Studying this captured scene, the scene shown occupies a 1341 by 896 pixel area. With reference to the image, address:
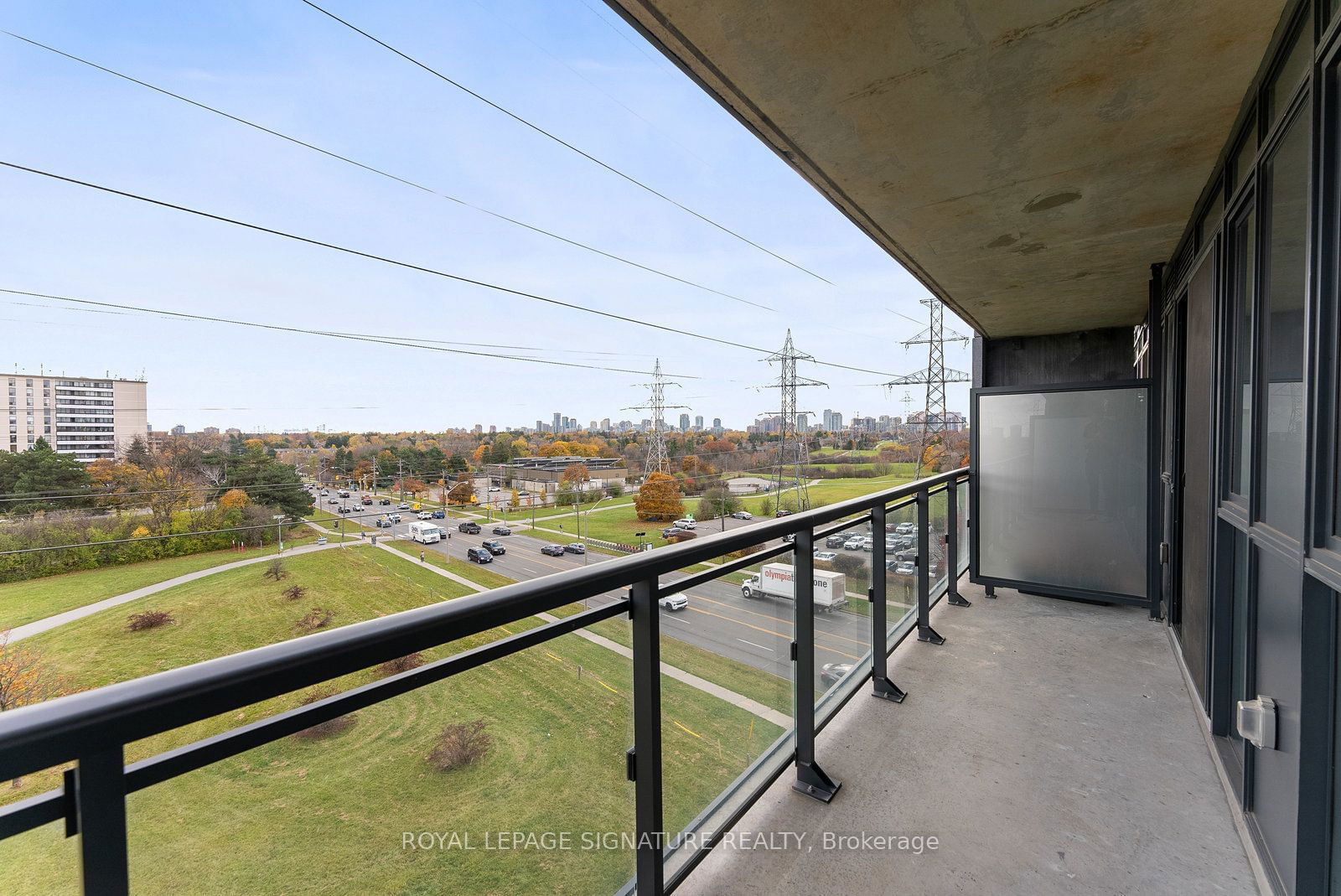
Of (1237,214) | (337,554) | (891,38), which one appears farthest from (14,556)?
(1237,214)

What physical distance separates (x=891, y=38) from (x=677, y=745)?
2.07 metres

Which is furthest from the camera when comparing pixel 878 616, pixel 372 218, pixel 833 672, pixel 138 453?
pixel 372 218

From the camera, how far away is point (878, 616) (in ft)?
9.20

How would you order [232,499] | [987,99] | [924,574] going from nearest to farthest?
[987,99] → [924,574] → [232,499]

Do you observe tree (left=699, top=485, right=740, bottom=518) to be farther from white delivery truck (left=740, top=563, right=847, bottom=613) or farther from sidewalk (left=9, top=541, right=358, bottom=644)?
white delivery truck (left=740, top=563, right=847, bottom=613)

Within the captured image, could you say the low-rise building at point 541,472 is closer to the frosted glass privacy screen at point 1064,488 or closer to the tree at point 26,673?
the tree at point 26,673

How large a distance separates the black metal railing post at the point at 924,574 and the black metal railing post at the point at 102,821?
3547 millimetres

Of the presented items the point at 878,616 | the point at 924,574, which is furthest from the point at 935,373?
the point at 878,616

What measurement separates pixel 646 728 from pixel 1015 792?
1644 millimetres

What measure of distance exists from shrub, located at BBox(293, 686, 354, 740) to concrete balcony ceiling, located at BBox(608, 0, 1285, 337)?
1.68 meters

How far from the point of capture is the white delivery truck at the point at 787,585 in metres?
1.92

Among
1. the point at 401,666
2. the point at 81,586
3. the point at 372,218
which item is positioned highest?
the point at 372,218

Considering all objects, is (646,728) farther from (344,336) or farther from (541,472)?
(344,336)

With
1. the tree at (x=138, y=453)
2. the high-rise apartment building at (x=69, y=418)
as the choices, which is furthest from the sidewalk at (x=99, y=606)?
the high-rise apartment building at (x=69, y=418)
